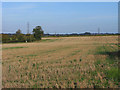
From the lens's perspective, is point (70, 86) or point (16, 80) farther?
point (16, 80)

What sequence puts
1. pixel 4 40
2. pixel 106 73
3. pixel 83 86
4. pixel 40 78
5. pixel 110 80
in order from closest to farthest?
pixel 83 86 < pixel 110 80 < pixel 40 78 < pixel 106 73 < pixel 4 40

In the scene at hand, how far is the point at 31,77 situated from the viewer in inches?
399

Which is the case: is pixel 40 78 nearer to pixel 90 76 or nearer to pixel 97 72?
pixel 90 76

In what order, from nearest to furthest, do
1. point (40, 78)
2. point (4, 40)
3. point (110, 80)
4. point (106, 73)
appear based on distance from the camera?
point (110, 80)
point (40, 78)
point (106, 73)
point (4, 40)

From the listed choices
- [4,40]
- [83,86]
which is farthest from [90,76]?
[4,40]

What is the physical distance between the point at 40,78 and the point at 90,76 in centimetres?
244

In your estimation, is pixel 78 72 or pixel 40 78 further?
pixel 78 72

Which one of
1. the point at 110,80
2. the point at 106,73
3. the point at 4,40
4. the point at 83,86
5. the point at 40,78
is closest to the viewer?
the point at 83,86

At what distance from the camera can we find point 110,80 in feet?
30.0

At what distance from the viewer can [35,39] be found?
271 feet

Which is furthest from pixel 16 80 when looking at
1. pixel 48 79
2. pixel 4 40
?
pixel 4 40

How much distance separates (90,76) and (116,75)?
1.27m

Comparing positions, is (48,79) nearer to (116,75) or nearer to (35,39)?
(116,75)

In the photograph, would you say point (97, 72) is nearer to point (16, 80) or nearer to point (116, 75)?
point (116, 75)
